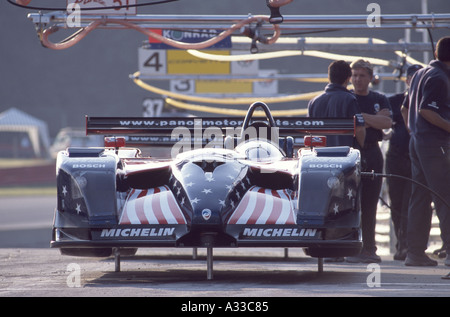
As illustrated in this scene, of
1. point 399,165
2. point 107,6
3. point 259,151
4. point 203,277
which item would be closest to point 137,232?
point 203,277

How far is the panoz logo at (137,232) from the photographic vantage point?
5.86m

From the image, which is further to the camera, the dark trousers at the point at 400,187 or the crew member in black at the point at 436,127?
the dark trousers at the point at 400,187

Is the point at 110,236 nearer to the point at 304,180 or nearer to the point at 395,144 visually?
the point at 304,180

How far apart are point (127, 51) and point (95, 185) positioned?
202 feet

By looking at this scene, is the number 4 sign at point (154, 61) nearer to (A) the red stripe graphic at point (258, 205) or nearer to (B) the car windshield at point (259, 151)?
(B) the car windshield at point (259, 151)

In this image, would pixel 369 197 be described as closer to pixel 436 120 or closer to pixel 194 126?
pixel 436 120

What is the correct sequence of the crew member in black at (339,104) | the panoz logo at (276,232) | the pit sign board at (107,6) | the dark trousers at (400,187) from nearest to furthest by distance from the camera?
the panoz logo at (276,232)
the crew member in black at (339,104)
the dark trousers at (400,187)
the pit sign board at (107,6)

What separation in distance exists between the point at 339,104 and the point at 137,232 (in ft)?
10.4

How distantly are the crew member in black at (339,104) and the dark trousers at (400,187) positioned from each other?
921 mm

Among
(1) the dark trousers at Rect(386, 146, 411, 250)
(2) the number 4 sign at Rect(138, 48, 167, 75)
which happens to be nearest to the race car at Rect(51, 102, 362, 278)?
(1) the dark trousers at Rect(386, 146, 411, 250)

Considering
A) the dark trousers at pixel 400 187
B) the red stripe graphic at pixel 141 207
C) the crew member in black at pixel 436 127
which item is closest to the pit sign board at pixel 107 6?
the dark trousers at pixel 400 187

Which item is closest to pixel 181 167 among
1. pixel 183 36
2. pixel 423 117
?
pixel 423 117

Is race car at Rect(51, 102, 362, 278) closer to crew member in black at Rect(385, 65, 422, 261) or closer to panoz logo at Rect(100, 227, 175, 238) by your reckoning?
panoz logo at Rect(100, 227, 175, 238)

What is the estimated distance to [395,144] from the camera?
920 centimetres
